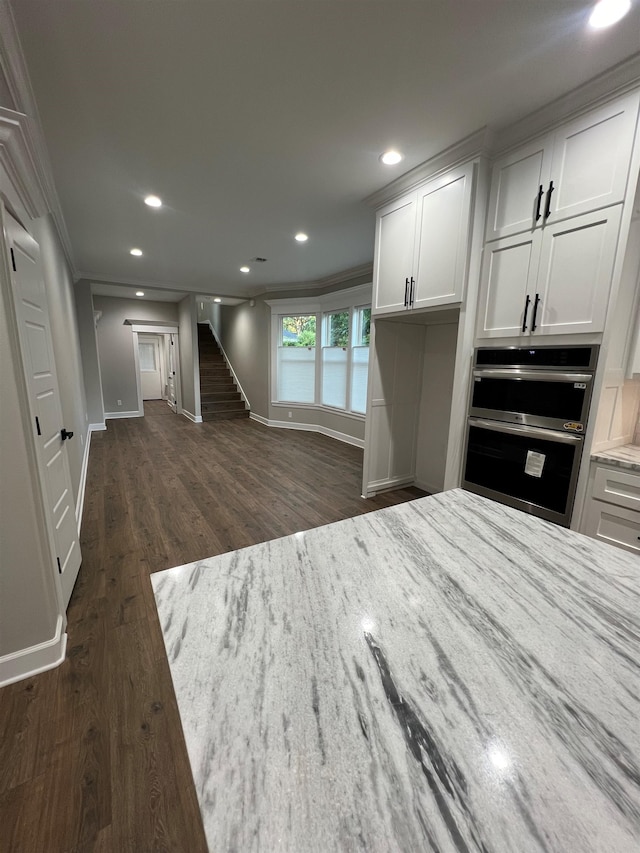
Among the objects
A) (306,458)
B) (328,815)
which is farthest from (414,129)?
(306,458)

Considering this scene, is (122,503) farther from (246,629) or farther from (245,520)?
(246,629)

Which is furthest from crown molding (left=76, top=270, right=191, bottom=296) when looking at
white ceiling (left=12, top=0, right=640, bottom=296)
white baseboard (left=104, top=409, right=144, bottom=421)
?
white ceiling (left=12, top=0, right=640, bottom=296)

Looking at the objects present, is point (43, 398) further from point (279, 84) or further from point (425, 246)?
point (425, 246)

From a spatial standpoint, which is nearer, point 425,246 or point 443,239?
point 443,239

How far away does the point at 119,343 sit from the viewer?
7.41 metres

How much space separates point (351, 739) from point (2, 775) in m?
1.61

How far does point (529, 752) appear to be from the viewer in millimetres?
488

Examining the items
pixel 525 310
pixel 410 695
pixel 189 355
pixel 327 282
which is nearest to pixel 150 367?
pixel 189 355

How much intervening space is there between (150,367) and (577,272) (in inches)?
458

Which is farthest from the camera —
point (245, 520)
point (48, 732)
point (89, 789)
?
point (245, 520)

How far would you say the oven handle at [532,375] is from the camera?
Result: 1880mm

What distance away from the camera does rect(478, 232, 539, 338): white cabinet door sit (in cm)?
211

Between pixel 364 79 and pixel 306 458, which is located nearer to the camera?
pixel 364 79

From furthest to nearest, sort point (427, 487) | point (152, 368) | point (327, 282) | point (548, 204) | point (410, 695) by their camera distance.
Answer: point (152, 368) < point (327, 282) < point (427, 487) < point (548, 204) < point (410, 695)
